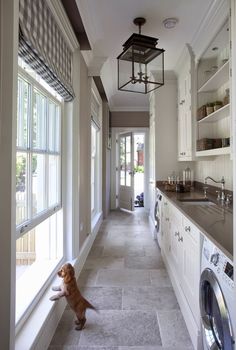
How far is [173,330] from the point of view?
6.47 ft

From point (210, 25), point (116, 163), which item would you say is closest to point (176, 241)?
point (210, 25)

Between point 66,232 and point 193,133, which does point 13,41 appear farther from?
point 193,133

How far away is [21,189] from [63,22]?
60.4 inches

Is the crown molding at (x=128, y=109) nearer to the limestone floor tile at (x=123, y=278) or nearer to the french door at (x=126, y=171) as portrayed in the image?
the french door at (x=126, y=171)

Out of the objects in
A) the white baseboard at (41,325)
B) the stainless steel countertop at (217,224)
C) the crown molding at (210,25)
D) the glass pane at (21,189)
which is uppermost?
the crown molding at (210,25)

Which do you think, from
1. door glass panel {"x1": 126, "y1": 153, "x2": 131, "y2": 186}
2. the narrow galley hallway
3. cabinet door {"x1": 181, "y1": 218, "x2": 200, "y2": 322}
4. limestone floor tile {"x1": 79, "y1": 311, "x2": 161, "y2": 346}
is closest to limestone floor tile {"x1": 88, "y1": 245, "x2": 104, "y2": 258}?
the narrow galley hallway

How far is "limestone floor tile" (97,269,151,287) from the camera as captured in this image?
2760 millimetres

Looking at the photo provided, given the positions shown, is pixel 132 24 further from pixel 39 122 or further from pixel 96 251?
pixel 96 251

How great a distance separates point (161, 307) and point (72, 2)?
8.85ft

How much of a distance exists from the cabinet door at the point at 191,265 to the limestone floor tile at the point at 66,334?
2.84 ft

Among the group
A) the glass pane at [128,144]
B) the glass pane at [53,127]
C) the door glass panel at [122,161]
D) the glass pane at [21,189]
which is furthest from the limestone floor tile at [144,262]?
the glass pane at [128,144]

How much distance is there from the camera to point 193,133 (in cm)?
345

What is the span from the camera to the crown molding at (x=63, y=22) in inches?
80.9

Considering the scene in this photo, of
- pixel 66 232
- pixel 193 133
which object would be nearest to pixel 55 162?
pixel 66 232
